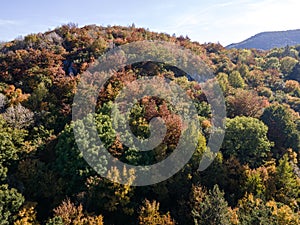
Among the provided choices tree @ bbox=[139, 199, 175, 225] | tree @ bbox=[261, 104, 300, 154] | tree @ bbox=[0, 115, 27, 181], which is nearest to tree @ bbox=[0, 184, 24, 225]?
tree @ bbox=[0, 115, 27, 181]

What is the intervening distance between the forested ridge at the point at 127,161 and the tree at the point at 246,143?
146 millimetres

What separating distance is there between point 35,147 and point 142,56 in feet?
106

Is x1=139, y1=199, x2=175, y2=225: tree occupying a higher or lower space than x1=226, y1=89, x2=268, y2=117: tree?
lower

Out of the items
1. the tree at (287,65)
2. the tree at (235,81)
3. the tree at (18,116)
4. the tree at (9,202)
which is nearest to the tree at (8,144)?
the tree at (18,116)

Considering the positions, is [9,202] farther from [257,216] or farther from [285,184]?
[285,184]

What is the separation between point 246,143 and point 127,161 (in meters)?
18.7

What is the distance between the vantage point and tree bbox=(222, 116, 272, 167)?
4278cm

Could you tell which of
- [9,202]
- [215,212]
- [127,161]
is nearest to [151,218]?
[215,212]

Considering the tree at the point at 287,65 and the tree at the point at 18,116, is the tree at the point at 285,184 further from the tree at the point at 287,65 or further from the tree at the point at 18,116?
the tree at the point at 287,65

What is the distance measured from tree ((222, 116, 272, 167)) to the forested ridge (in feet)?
0.48

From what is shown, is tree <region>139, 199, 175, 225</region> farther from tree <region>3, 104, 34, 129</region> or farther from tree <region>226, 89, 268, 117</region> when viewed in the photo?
tree <region>226, 89, 268, 117</region>

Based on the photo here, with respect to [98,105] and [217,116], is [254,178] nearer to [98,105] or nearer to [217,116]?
[217,116]

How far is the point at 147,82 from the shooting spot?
163 feet

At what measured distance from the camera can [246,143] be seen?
43.5 metres
